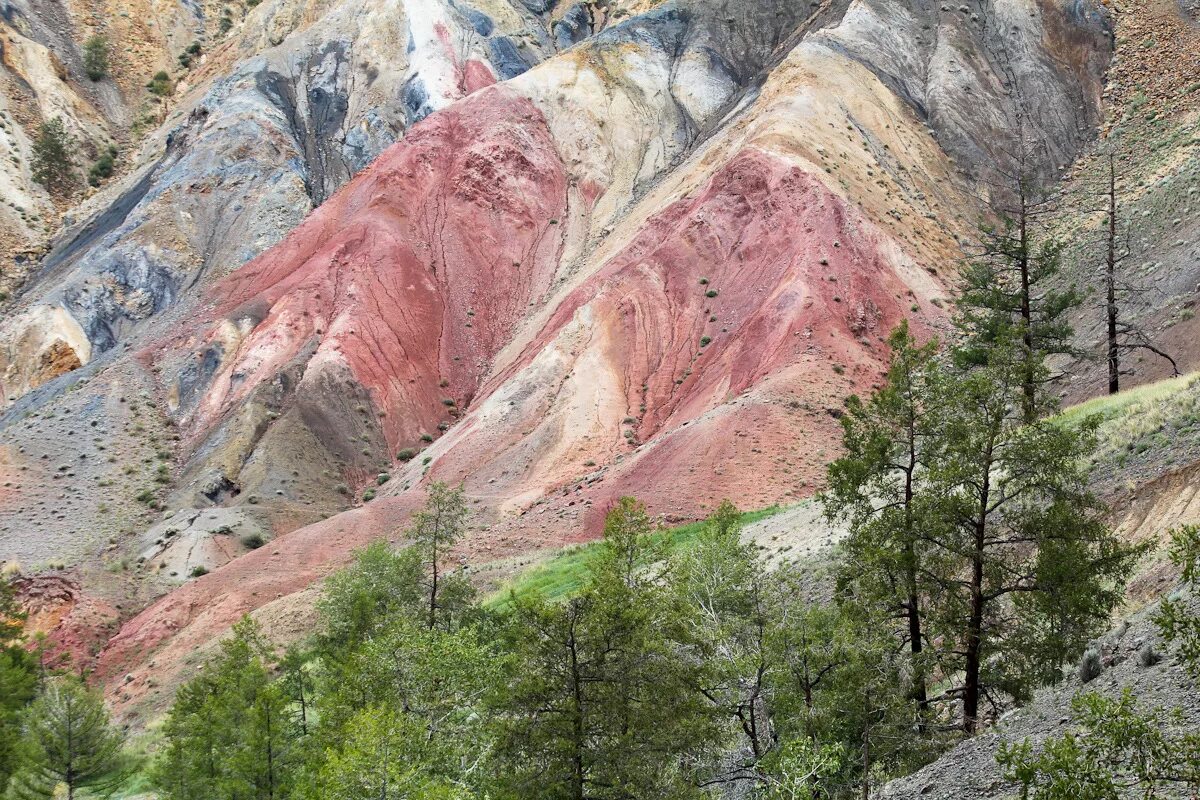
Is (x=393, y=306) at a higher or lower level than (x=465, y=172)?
lower

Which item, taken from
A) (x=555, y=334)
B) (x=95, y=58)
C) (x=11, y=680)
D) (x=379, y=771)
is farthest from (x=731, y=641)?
(x=95, y=58)

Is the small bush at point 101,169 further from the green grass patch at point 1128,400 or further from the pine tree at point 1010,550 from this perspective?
the pine tree at point 1010,550

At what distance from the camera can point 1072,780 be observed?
855 centimetres

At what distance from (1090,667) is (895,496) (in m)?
4.37

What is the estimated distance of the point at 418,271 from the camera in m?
64.8

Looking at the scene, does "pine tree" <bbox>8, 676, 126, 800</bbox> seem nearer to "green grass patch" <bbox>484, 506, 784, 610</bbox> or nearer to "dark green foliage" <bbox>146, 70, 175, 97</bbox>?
"green grass patch" <bbox>484, 506, 784, 610</bbox>

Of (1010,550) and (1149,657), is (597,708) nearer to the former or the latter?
(1010,550)

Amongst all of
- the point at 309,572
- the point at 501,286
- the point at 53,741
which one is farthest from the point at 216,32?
the point at 53,741

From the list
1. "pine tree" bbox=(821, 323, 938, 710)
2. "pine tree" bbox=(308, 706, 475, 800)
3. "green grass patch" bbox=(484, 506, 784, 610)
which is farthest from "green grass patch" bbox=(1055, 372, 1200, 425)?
"pine tree" bbox=(308, 706, 475, 800)

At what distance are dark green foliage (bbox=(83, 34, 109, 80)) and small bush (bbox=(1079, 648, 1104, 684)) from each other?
4375 inches

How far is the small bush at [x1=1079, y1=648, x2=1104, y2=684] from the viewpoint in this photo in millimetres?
14445

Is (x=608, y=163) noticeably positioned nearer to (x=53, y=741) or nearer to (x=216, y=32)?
(x=53, y=741)

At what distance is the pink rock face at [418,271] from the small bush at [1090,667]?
4532 cm

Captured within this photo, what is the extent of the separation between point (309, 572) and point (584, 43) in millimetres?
54537
